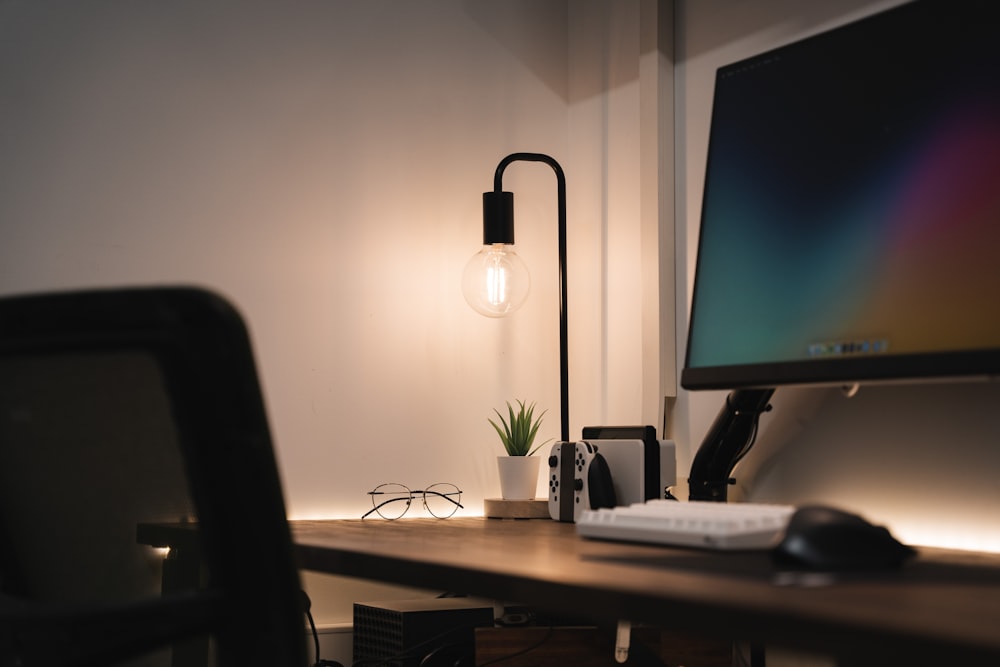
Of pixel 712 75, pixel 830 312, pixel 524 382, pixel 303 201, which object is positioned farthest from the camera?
pixel 524 382

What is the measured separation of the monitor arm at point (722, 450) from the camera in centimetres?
170

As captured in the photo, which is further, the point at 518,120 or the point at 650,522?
the point at 518,120

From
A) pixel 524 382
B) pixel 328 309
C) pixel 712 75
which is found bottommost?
pixel 524 382

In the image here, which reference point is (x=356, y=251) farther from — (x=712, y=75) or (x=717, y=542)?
(x=717, y=542)

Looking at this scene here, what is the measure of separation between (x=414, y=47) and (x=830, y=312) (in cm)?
138

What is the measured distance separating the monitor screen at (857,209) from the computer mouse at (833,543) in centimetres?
29

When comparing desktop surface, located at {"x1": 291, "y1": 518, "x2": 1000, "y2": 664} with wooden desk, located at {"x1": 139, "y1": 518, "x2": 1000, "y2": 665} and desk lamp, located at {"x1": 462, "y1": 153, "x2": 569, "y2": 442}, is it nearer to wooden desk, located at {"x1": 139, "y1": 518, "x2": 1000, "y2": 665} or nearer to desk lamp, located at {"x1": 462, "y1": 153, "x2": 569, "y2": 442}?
wooden desk, located at {"x1": 139, "y1": 518, "x2": 1000, "y2": 665}

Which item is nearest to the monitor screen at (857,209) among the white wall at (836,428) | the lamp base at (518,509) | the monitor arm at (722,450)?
the monitor arm at (722,450)

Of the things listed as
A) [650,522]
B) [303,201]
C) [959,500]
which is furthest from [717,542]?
[303,201]

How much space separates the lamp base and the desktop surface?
21.8 inches

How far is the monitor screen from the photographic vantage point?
1.20 meters

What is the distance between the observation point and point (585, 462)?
5.70 ft

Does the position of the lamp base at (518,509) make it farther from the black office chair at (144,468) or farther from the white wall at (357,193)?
the black office chair at (144,468)

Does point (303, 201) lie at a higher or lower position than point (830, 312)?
higher
